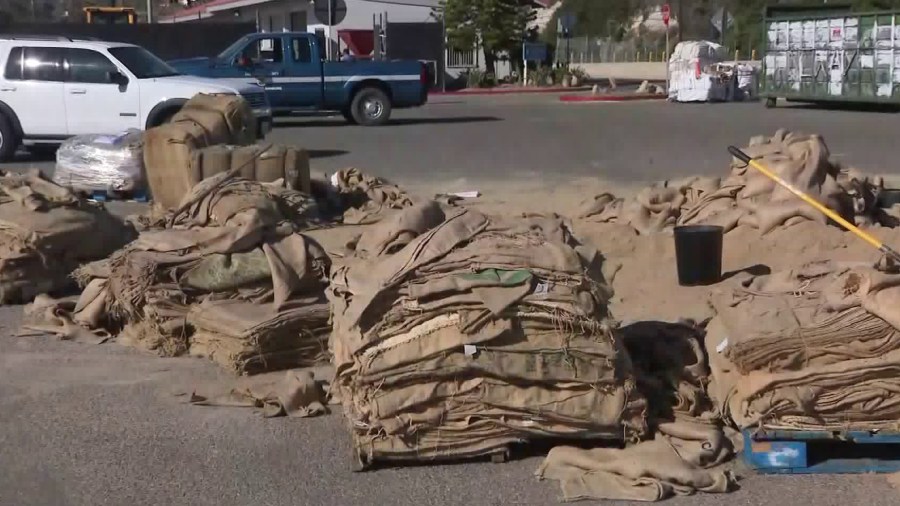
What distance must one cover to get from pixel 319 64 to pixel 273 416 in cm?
1875

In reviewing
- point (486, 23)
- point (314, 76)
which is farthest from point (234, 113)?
point (486, 23)

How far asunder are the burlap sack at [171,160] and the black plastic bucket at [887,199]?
6.21 m

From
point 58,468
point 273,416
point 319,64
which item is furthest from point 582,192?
point 319,64

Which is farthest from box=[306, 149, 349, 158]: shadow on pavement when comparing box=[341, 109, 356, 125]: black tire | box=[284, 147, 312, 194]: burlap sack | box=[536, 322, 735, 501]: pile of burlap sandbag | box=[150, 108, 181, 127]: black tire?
box=[536, 322, 735, 501]: pile of burlap sandbag

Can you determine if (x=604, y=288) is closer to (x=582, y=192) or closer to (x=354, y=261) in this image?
(x=354, y=261)

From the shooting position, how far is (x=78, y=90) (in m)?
17.7

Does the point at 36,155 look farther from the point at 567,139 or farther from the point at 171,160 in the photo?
the point at 171,160

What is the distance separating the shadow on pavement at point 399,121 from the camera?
2608cm

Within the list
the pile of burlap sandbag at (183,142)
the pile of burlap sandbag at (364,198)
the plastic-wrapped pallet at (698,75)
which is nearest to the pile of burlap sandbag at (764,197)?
the pile of burlap sandbag at (364,198)

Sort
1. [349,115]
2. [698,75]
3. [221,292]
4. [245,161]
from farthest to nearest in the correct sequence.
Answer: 1. [698,75]
2. [349,115]
3. [245,161]
4. [221,292]

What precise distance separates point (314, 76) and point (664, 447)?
65.1 ft

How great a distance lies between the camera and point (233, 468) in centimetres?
554

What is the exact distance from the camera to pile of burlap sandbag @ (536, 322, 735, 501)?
509 centimetres

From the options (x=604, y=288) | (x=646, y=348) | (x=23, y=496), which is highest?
(x=604, y=288)
